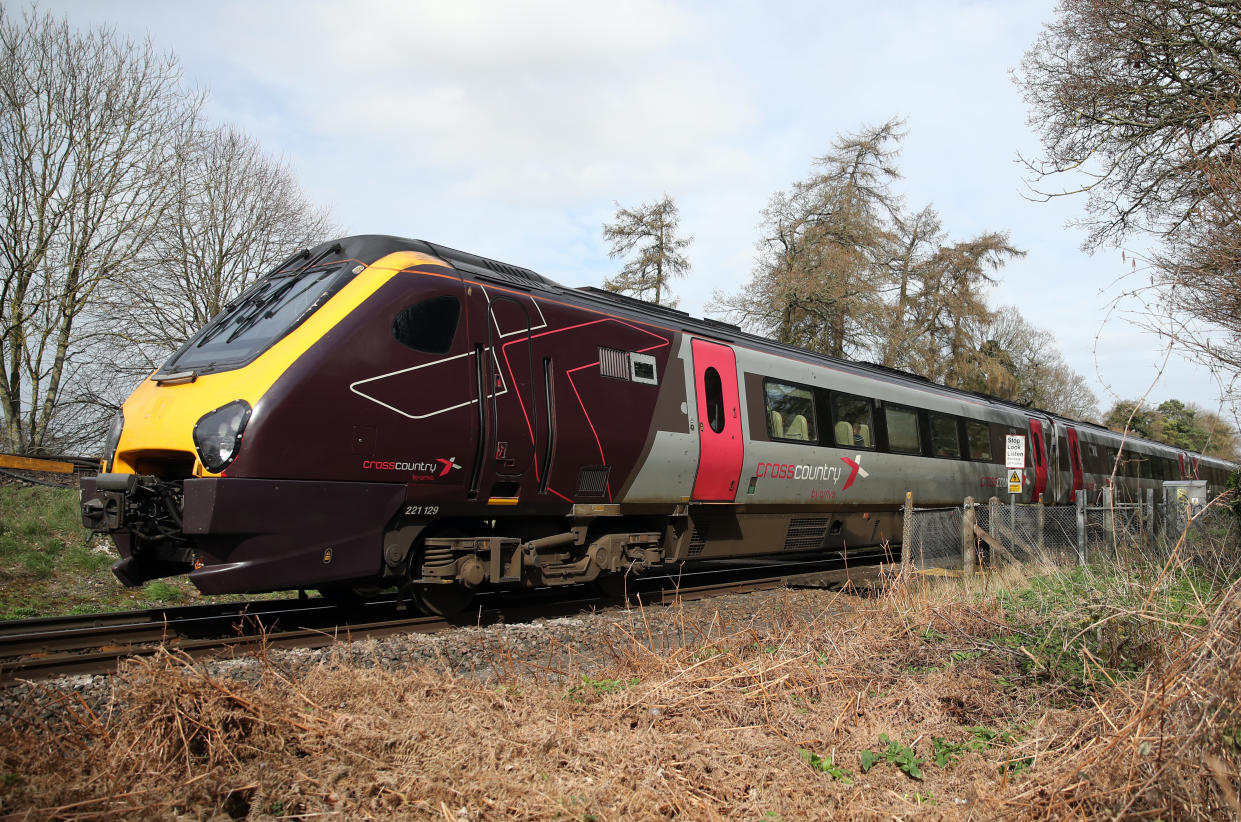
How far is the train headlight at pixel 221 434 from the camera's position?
17.5 feet

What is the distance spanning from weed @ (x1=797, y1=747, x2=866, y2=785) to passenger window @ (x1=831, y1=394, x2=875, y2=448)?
7573mm

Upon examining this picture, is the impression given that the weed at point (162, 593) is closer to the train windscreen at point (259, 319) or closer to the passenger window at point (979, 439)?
the train windscreen at point (259, 319)

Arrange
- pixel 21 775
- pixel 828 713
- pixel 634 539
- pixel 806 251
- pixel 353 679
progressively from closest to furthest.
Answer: pixel 21 775, pixel 353 679, pixel 828 713, pixel 634 539, pixel 806 251

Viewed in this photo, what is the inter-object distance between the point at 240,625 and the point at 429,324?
2.69m

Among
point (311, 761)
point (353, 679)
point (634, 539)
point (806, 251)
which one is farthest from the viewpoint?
point (806, 251)

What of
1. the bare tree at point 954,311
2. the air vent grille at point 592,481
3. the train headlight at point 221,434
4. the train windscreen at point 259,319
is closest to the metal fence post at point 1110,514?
the air vent grille at point 592,481

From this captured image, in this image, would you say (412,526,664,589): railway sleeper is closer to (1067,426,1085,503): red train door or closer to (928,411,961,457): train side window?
(928,411,961,457): train side window

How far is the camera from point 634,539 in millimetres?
8133

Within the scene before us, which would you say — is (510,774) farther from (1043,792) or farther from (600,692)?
(1043,792)

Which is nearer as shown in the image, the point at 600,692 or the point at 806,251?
the point at 600,692

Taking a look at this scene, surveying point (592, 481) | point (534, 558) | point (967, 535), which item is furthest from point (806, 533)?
point (534, 558)

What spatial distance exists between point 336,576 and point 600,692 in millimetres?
2407

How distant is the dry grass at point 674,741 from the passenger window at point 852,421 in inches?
247

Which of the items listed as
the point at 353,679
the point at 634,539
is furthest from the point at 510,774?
the point at 634,539
